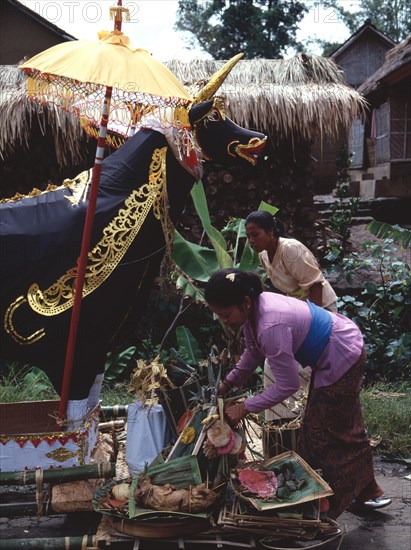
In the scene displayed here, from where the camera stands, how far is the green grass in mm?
4664

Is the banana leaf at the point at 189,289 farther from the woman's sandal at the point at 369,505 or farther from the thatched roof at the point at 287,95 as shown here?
the woman's sandal at the point at 369,505

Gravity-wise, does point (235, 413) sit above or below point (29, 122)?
below

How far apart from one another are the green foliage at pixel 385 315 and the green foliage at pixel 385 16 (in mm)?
23070

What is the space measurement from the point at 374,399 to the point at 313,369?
2.24m

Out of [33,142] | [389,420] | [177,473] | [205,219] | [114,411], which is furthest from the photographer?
[33,142]

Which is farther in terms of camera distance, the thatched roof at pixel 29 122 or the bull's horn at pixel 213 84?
the thatched roof at pixel 29 122

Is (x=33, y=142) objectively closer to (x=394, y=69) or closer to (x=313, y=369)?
(x=313, y=369)

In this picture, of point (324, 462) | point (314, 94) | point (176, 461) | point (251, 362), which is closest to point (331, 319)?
point (251, 362)

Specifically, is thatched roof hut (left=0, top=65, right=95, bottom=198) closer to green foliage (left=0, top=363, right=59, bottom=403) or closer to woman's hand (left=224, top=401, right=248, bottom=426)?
green foliage (left=0, top=363, right=59, bottom=403)

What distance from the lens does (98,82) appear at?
297cm

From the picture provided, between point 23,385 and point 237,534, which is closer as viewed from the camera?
point 237,534

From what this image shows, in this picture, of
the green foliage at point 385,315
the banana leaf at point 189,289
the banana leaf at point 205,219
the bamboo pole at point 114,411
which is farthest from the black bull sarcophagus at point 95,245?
the green foliage at point 385,315

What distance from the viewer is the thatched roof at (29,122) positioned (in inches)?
246

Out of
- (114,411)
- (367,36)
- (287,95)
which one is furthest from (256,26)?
(114,411)
